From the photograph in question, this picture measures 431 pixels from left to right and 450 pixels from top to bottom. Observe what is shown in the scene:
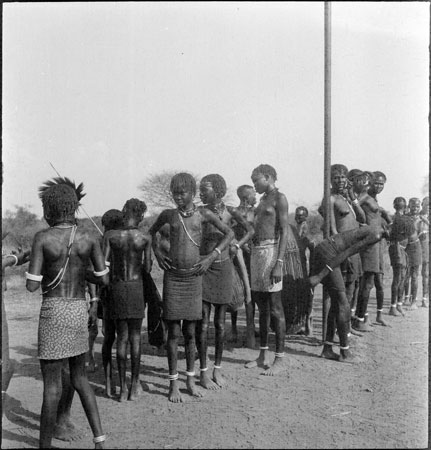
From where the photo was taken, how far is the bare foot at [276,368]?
15.3 ft

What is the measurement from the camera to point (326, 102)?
535cm

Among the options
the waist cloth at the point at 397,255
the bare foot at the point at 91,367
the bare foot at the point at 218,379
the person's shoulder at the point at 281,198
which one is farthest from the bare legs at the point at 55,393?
the waist cloth at the point at 397,255

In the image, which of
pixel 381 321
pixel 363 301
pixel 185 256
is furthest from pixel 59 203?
pixel 381 321

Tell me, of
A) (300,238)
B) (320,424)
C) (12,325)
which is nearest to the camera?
(320,424)

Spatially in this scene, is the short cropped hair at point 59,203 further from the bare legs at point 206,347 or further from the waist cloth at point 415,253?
the waist cloth at point 415,253

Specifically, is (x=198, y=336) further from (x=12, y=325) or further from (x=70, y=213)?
(x=12, y=325)

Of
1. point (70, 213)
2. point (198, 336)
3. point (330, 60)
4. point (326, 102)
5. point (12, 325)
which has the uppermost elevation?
point (330, 60)

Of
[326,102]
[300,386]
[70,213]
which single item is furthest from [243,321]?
[70,213]

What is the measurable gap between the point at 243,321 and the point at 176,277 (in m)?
3.65

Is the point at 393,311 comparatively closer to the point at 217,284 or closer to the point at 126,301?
the point at 217,284

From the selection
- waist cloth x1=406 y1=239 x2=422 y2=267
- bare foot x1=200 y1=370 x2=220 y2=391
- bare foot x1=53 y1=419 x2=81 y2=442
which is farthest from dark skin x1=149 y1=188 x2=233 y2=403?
waist cloth x1=406 y1=239 x2=422 y2=267

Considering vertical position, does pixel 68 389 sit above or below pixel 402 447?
above

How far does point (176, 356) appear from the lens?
4.13 metres

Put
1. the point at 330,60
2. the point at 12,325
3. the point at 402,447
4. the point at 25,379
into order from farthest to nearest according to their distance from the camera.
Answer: the point at 12,325 → the point at 330,60 → the point at 25,379 → the point at 402,447
